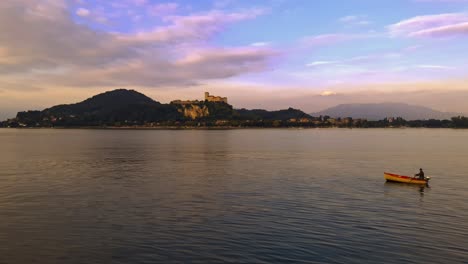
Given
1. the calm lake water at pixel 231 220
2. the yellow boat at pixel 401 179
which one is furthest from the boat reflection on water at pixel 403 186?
the yellow boat at pixel 401 179

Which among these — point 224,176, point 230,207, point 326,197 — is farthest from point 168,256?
point 224,176

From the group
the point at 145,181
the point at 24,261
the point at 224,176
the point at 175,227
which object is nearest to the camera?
the point at 24,261

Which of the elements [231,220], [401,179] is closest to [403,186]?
[401,179]

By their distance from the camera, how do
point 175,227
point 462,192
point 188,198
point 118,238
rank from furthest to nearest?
point 462,192 < point 188,198 < point 175,227 < point 118,238

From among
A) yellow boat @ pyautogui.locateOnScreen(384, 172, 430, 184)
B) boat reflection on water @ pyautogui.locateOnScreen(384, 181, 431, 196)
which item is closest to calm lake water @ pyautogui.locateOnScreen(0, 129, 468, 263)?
boat reflection on water @ pyautogui.locateOnScreen(384, 181, 431, 196)

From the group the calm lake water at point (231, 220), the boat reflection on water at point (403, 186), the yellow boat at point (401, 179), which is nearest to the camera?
the calm lake water at point (231, 220)

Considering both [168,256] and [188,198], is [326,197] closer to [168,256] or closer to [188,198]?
[188,198]

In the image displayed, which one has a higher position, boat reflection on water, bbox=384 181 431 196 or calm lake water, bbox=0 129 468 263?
calm lake water, bbox=0 129 468 263

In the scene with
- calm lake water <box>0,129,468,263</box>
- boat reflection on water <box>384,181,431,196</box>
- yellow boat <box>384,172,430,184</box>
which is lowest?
boat reflection on water <box>384,181,431,196</box>

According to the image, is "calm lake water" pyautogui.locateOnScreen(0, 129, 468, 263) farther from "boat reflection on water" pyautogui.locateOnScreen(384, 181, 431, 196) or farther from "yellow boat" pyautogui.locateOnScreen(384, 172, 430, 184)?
"yellow boat" pyautogui.locateOnScreen(384, 172, 430, 184)

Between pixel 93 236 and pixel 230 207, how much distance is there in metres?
15.7

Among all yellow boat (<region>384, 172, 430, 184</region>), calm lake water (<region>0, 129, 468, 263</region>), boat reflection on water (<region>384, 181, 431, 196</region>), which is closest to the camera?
calm lake water (<region>0, 129, 468, 263</region>)

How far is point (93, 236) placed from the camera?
32375 mm

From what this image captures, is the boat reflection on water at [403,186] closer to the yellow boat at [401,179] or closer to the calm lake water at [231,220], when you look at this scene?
the calm lake water at [231,220]
